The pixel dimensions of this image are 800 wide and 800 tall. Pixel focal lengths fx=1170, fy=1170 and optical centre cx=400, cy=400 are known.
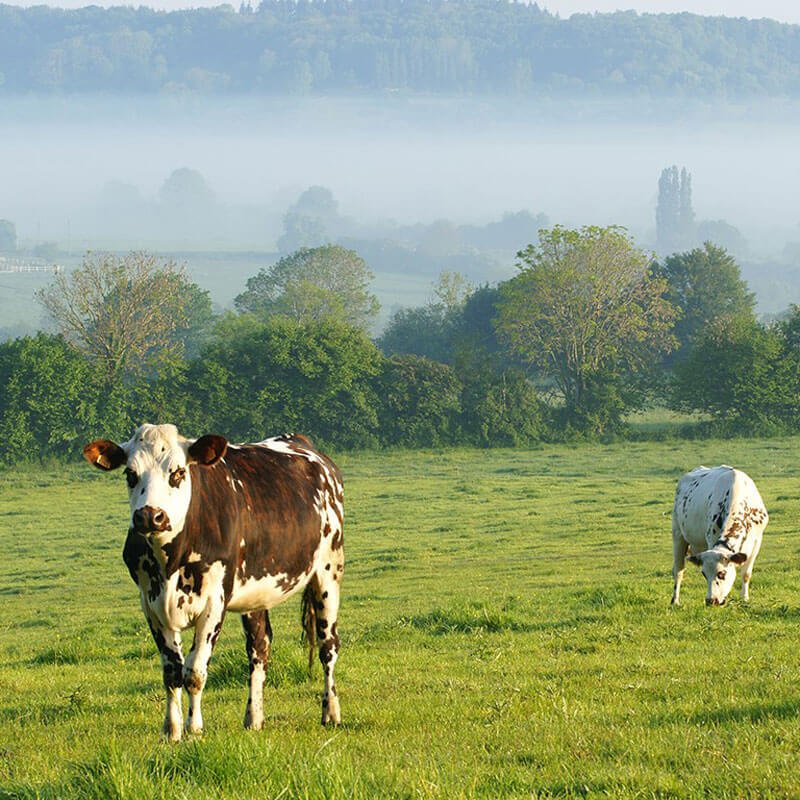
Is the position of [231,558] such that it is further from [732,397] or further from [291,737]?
[732,397]

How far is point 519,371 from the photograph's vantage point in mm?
59812

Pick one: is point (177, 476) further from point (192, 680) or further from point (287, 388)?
point (287, 388)

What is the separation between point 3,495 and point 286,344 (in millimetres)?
16716

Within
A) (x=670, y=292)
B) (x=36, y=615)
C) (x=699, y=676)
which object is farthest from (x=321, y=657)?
(x=670, y=292)

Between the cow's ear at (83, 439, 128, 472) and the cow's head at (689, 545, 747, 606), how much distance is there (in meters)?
10.2

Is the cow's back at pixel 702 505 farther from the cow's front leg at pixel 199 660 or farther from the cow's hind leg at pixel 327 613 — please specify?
the cow's front leg at pixel 199 660

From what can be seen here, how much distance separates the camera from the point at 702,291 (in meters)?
78.5

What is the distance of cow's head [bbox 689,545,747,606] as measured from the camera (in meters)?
16.2

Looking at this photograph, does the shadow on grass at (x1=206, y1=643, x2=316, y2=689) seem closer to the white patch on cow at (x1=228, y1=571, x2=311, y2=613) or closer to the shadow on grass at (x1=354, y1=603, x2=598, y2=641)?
the white patch on cow at (x1=228, y1=571, x2=311, y2=613)

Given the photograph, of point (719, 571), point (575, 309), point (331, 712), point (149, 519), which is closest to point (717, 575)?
point (719, 571)

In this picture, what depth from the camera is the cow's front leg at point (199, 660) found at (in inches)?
330

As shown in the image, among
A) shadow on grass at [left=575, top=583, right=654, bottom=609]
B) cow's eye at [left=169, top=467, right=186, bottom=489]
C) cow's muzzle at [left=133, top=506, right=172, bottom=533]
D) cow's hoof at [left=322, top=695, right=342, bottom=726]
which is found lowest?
shadow on grass at [left=575, top=583, right=654, bottom=609]

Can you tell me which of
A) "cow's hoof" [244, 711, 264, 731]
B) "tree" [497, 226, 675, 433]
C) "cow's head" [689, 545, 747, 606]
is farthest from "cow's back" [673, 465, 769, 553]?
"tree" [497, 226, 675, 433]

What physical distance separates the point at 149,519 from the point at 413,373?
4992 cm
